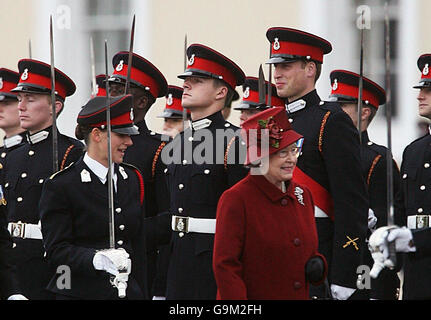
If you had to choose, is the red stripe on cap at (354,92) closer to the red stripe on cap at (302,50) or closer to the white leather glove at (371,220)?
the white leather glove at (371,220)

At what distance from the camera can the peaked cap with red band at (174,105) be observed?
1014cm

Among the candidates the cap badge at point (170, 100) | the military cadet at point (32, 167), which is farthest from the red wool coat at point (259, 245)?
the cap badge at point (170, 100)

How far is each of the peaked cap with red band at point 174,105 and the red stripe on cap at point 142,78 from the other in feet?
6.83

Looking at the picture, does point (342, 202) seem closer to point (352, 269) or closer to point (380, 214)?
point (352, 269)

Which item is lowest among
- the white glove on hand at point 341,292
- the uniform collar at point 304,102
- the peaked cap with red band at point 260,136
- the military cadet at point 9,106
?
the white glove on hand at point 341,292

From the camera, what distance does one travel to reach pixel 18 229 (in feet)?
24.3

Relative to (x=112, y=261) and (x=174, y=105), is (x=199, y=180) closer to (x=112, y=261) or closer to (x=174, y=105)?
(x=112, y=261)

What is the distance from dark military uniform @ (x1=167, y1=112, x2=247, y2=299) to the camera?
21.9ft

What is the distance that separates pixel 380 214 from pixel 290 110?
129 centimetres

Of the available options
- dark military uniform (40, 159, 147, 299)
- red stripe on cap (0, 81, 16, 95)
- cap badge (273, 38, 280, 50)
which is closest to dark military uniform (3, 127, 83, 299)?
dark military uniform (40, 159, 147, 299)

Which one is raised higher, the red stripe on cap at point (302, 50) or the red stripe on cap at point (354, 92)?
the red stripe on cap at point (302, 50)

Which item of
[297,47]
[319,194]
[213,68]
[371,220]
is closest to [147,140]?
[213,68]

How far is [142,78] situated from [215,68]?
1.03 meters

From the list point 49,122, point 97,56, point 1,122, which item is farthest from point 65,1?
point 49,122
